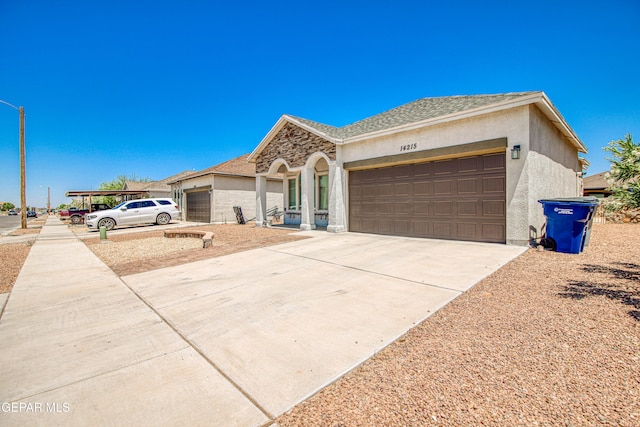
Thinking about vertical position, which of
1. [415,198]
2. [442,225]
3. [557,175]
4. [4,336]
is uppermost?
[557,175]

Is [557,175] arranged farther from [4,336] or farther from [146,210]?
[146,210]

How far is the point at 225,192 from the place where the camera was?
21500 mm

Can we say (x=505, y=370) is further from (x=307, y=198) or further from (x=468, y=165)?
(x=307, y=198)

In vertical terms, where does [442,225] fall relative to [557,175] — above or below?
below

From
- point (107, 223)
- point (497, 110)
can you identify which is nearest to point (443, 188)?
point (497, 110)

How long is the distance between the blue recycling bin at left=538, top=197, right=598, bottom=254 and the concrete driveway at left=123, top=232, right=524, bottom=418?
1042mm

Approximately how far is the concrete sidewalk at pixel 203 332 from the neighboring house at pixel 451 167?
2.13 m

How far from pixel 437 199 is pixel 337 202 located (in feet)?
14.0

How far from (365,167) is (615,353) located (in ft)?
31.9

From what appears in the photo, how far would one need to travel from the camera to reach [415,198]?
33.9ft

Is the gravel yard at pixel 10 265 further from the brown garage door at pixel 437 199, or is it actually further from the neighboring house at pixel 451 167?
the brown garage door at pixel 437 199

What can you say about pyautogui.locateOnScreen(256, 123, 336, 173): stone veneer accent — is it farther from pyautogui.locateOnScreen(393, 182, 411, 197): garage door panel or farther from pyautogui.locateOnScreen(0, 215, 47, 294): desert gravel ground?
pyautogui.locateOnScreen(0, 215, 47, 294): desert gravel ground

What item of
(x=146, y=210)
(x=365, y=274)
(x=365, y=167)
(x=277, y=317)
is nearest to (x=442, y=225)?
(x=365, y=167)

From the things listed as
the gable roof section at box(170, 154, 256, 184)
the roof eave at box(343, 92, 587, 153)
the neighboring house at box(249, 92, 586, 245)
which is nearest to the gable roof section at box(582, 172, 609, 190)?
the neighboring house at box(249, 92, 586, 245)
